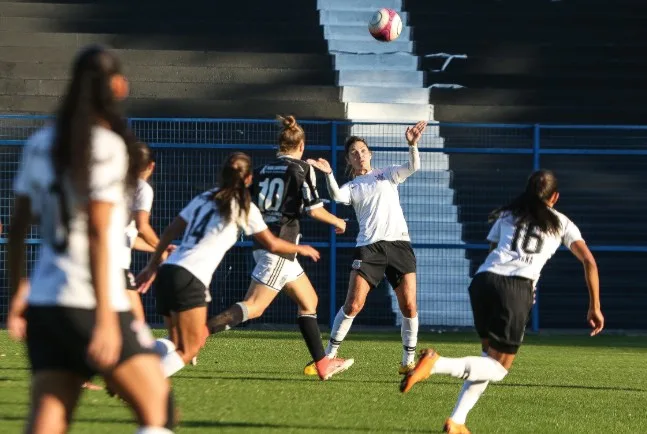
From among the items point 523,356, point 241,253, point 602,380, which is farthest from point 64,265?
point 241,253

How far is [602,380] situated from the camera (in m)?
12.0

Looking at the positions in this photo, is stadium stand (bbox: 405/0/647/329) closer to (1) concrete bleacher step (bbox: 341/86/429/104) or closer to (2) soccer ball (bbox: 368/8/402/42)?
(1) concrete bleacher step (bbox: 341/86/429/104)

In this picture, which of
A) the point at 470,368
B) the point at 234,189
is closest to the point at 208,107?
the point at 234,189

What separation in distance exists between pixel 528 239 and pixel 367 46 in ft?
46.4

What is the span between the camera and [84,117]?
432 cm

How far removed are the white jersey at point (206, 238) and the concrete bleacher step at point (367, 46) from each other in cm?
1382

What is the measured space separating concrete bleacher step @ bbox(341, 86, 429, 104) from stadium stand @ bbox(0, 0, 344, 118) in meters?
0.29

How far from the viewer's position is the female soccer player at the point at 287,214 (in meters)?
10.2

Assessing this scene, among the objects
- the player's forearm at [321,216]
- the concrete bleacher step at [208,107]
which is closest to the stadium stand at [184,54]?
the concrete bleacher step at [208,107]

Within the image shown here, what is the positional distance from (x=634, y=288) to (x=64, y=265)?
51.7 ft

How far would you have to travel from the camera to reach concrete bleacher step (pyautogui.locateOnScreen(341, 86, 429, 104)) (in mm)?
20922

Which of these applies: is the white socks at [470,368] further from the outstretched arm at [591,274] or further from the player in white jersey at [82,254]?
the player in white jersey at [82,254]

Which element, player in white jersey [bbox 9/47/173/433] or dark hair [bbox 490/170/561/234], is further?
dark hair [bbox 490/170/561/234]

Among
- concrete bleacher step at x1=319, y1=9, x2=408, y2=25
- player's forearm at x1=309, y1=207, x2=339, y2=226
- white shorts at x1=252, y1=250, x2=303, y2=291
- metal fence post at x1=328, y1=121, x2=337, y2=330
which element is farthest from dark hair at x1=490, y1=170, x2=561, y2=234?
concrete bleacher step at x1=319, y1=9, x2=408, y2=25
